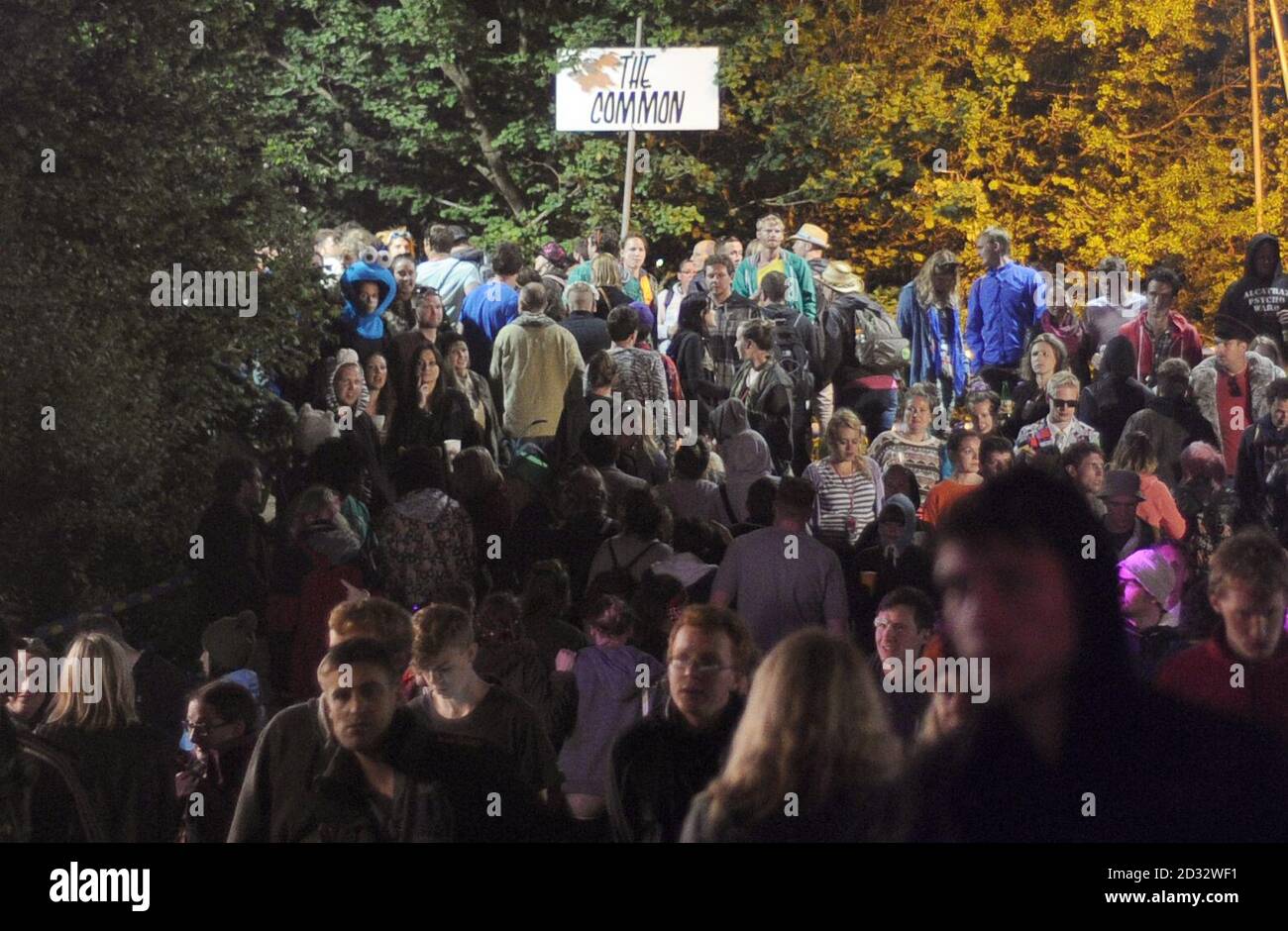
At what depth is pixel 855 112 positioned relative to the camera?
620 inches

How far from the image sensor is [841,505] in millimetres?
9695

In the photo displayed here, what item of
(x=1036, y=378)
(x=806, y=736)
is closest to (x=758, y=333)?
(x=1036, y=378)

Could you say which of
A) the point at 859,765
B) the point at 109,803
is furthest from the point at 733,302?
the point at 859,765

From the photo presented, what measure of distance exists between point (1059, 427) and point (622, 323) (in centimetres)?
217

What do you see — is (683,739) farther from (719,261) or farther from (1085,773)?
(719,261)

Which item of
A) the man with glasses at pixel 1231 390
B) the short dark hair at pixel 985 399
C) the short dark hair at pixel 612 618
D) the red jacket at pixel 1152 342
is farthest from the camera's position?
the red jacket at pixel 1152 342

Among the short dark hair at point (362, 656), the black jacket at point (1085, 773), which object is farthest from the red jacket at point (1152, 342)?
the black jacket at point (1085, 773)

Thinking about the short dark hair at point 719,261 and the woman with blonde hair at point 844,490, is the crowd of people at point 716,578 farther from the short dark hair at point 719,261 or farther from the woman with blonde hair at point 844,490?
the short dark hair at point 719,261

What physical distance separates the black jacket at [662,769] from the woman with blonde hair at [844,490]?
4.09 metres

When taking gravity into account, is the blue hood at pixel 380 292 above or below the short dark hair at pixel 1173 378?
above

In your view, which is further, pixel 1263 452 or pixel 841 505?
pixel 1263 452

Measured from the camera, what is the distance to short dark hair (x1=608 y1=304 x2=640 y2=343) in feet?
34.7

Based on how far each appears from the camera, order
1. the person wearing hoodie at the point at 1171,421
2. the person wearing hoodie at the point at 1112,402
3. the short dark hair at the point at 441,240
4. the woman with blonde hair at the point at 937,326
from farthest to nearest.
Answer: the short dark hair at the point at 441,240
the woman with blonde hair at the point at 937,326
the person wearing hoodie at the point at 1112,402
the person wearing hoodie at the point at 1171,421

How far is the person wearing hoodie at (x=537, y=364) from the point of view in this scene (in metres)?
10.8
